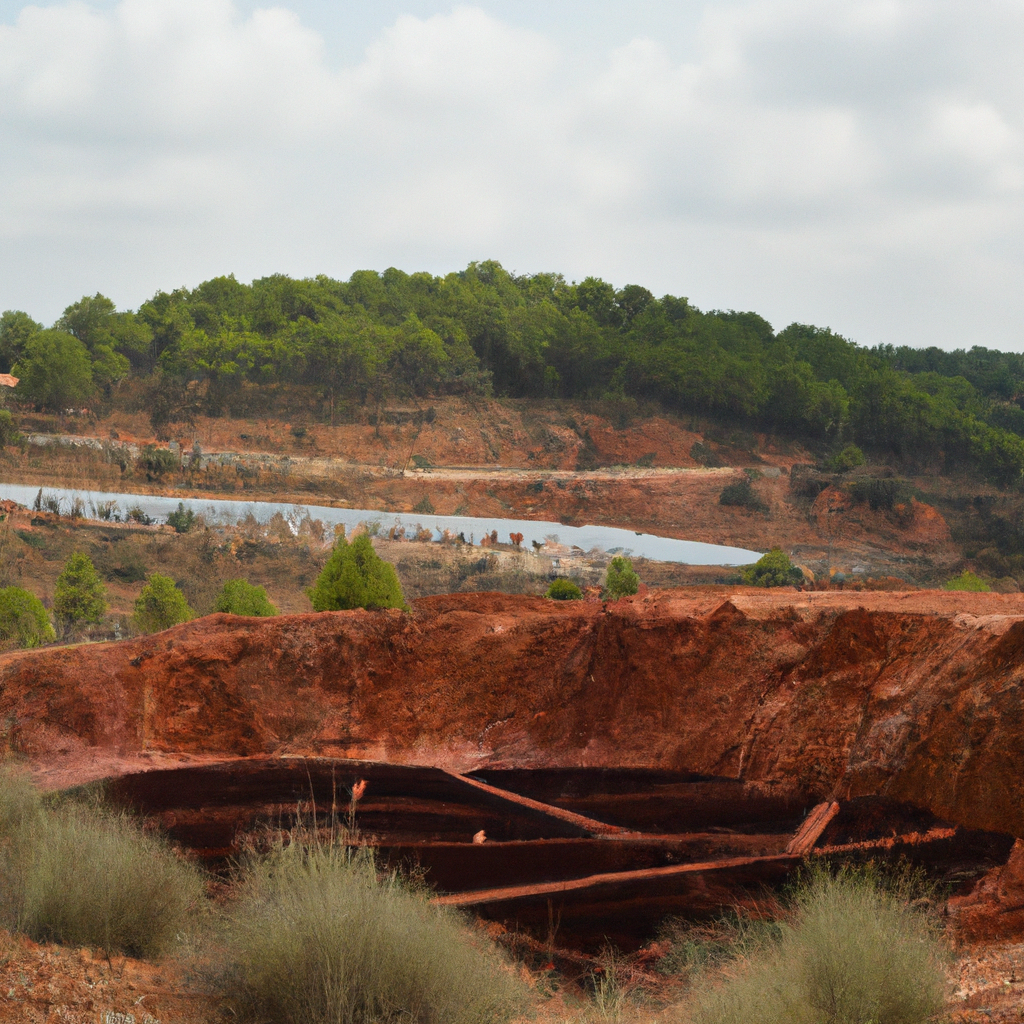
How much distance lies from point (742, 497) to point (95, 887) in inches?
1241

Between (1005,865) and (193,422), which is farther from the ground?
(193,422)

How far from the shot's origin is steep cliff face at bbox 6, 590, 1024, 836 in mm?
6734

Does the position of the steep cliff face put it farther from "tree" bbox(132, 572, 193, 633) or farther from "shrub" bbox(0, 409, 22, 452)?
"shrub" bbox(0, 409, 22, 452)

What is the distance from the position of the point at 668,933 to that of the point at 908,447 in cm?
3523

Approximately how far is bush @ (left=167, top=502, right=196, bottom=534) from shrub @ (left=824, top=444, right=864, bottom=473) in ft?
73.0

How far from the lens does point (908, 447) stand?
37969 millimetres

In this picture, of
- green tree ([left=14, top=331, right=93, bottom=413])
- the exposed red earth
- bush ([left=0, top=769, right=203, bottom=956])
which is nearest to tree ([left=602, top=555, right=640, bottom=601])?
the exposed red earth

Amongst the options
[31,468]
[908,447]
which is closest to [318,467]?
[31,468]

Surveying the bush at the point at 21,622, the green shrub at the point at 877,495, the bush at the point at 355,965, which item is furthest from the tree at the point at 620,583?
the green shrub at the point at 877,495

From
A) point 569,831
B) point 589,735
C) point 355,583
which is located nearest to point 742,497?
point 355,583

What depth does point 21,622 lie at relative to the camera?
16.0 meters

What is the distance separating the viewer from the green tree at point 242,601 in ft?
49.1

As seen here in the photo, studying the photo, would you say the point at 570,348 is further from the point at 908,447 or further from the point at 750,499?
the point at 908,447

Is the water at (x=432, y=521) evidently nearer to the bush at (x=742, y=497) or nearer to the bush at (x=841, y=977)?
the bush at (x=742, y=497)
